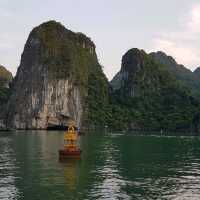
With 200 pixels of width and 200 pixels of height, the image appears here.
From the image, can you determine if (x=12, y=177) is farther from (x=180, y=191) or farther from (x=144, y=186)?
(x=180, y=191)

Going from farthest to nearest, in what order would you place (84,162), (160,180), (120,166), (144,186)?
(84,162)
(120,166)
(160,180)
(144,186)

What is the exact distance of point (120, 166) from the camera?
5306 cm

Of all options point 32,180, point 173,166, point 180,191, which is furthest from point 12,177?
point 173,166

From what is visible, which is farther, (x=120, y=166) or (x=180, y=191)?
(x=120, y=166)

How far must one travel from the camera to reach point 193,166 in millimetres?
55156

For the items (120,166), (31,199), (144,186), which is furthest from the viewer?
(120,166)

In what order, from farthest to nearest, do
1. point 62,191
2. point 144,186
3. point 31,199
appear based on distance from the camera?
point 144,186 → point 62,191 → point 31,199

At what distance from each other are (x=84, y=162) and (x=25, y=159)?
7993 mm

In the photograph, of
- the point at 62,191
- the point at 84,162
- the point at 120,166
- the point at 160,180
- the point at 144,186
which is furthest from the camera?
the point at 84,162

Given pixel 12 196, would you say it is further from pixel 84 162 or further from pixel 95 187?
pixel 84 162

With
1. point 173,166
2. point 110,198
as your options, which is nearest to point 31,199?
point 110,198

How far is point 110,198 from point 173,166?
74.2 ft

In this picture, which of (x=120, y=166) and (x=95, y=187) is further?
(x=120, y=166)

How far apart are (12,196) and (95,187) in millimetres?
7194
